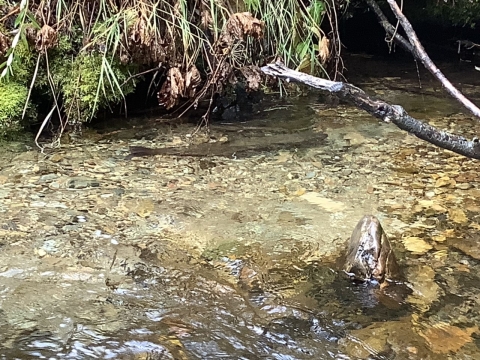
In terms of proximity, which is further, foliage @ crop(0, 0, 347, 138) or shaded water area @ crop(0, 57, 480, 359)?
foliage @ crop(0, 0, 347, 138)

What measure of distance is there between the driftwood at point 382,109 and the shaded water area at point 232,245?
1.90ft

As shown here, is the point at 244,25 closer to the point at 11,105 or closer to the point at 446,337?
the point at 11,105

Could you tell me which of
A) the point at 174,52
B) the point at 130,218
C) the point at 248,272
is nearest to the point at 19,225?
the point at 130,218

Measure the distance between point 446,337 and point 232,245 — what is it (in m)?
0.83

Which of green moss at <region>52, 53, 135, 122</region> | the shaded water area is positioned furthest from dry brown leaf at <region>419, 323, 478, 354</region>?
green moss at <region>52, 53, 135, 122</region>

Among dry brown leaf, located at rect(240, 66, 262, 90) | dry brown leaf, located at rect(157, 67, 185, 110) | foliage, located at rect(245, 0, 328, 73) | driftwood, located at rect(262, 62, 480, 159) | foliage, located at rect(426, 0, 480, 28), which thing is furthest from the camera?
foliage, located at rect(426, 0, 480, 28)

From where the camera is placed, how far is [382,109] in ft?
4.48

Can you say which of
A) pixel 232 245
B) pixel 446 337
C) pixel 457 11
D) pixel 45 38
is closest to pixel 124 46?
pixel 45 38

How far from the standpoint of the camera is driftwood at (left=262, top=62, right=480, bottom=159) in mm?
1344

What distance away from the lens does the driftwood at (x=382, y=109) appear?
1.34 metres

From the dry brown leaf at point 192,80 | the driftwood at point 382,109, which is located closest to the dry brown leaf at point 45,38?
the dry brown leaf at point 192,80

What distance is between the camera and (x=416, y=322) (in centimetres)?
168

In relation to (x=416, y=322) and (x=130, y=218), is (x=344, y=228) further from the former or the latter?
(x=130, y=218)

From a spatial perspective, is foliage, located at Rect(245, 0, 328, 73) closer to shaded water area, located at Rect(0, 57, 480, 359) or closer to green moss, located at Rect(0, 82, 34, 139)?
shaded water area, located at Rect(0, 57, 480, 359)
